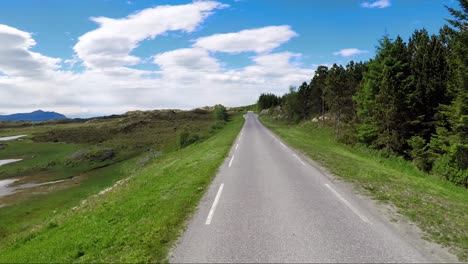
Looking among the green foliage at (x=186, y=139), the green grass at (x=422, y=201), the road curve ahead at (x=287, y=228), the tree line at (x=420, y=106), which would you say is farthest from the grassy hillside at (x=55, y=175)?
the tree line at (x=420, y=106)

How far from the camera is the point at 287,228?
8.80 metres

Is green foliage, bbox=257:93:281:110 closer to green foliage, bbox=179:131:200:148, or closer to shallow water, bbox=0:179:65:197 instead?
green foliage, bbox=179:131:200:148

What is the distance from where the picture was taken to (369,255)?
279 inches

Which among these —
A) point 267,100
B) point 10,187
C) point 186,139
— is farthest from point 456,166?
point 267,100

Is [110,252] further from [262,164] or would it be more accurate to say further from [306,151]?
[306,151]

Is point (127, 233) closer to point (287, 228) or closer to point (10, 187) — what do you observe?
point (287, 228)

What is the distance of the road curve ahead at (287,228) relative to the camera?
716 cm

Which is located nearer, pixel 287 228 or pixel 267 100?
pixel 287 228

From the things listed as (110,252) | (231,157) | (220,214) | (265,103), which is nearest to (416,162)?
(231,157)

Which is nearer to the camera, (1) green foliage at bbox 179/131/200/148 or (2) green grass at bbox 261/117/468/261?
(2) green grass at bbox 261/117/468/261

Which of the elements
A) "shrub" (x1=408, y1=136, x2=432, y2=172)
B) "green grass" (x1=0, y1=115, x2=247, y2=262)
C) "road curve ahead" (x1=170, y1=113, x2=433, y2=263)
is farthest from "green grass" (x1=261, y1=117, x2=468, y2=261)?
"shrub" (x1=408, y1=136, x2=432, y2=172)

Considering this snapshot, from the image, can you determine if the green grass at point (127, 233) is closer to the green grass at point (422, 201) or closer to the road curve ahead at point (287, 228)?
the road curve ahead at point (287, 228)

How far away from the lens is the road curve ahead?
7156 mm

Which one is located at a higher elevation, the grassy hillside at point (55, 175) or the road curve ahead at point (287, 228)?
the road curve ahead at point (287, 228)
